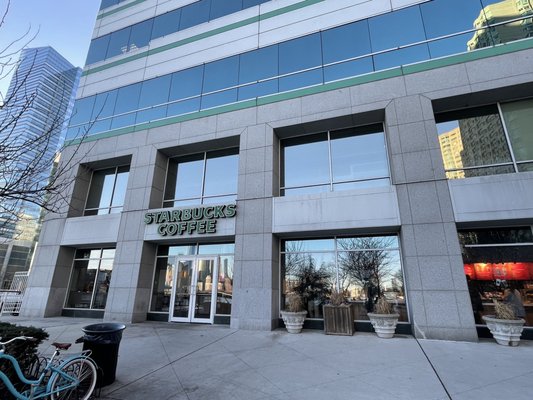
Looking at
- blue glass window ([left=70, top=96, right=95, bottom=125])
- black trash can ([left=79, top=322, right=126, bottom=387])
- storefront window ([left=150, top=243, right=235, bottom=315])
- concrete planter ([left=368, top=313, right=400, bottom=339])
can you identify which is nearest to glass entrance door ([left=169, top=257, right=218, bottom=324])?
storefront window ([left=150, top=243, right=235, bottom=315])

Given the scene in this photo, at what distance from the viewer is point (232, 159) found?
14164mm

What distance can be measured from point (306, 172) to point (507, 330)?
834 centimetres

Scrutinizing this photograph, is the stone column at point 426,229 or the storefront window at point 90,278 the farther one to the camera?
the storefront window at point 90,278

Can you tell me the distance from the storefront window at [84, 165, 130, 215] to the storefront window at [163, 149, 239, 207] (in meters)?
2.90

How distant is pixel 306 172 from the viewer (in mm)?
12625

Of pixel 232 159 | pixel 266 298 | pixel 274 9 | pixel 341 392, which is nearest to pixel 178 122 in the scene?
pixel 232 159

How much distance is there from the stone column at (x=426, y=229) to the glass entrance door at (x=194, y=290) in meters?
7.83

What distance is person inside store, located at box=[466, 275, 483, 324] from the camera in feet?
30.3

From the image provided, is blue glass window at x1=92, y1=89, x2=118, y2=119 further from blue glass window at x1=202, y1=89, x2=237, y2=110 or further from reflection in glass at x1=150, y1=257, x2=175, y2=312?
reflection in glass at x1=150, y1=257, x2=175, y2=312

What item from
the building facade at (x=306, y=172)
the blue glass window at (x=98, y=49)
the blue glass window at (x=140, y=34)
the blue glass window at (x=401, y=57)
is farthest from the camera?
the blue glass window at (x=98, y=49)

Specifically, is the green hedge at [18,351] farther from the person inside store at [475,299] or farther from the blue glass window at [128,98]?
the blue glass window at [128,98]

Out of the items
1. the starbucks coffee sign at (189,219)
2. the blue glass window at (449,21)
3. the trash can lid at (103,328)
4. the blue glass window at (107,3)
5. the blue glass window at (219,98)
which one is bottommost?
the trash can lid at (103,328)

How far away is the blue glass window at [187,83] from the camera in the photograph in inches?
591

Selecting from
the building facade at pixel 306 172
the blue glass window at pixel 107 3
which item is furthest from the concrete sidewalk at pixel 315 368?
the blue glass window at pixel 107 3
